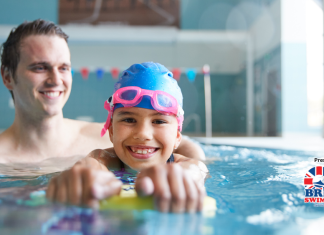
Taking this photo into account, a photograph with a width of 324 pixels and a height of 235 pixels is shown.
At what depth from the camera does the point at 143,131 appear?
1797 mm

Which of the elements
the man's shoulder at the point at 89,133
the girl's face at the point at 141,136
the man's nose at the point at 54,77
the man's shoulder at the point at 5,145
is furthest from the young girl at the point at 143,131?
the man's shoulder at the point at 5,145

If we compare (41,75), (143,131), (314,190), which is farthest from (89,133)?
(314,190)

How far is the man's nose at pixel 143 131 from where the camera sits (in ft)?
5.85

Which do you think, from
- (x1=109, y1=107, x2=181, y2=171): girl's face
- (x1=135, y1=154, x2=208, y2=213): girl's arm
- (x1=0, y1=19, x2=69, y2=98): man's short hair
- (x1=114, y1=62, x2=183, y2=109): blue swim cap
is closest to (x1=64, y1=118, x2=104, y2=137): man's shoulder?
(x1=0, y1=19, x2=69, y2=98): man's short hair

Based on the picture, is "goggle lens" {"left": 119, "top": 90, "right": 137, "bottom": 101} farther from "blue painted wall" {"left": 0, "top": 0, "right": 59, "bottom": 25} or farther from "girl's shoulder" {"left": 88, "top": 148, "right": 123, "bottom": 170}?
"blue painted wall" {"left": 0, "top": 0, "right": 59, "bottom": 25}

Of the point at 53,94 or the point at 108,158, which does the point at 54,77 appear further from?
the point at 108,158

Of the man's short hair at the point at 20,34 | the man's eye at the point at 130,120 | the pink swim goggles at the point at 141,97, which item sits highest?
the man's short hair at the point at 20,34

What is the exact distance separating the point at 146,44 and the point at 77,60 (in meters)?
2.95

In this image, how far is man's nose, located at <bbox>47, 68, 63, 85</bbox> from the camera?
264cm

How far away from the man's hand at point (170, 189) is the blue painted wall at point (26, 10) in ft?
41.8

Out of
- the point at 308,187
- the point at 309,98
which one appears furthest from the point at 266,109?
the point at 308,187

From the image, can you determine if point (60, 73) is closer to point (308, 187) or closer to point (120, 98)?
point (120, 98)

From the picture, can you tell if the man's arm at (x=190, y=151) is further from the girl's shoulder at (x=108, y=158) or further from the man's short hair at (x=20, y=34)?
the man's short hair at (x=20, y=34)

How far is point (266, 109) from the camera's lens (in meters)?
12.1
